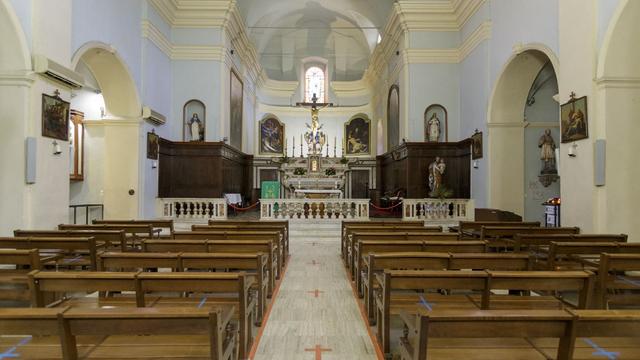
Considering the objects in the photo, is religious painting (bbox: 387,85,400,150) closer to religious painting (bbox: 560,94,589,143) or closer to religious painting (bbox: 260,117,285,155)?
religious painting (bbox: 260,117,285,155)

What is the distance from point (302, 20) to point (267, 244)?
67.0ft

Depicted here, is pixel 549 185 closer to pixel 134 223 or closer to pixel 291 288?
pixel 291 288

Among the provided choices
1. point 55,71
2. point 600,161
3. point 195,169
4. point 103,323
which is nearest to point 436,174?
point 600,161

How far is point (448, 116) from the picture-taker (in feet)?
48.4

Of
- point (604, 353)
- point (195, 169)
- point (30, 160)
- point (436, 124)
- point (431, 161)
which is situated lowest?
point (604, 353)

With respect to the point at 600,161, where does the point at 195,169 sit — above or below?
above

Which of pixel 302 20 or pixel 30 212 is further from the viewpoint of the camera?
pixel 302 20

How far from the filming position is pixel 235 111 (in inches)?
675

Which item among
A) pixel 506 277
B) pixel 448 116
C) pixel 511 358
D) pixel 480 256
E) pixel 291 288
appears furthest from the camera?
pixel 448 116

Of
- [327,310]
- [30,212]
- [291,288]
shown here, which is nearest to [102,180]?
[30,212]

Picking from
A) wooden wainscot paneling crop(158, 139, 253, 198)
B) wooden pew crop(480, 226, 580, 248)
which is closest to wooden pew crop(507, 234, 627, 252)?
wooden pew crop(480, 226, 580, 248)

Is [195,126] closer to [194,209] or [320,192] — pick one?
[194,209]

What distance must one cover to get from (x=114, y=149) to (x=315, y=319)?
957cm

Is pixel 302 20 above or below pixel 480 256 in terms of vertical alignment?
above
